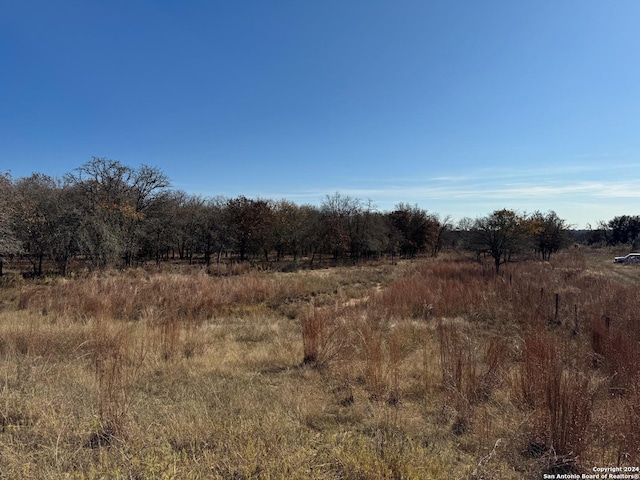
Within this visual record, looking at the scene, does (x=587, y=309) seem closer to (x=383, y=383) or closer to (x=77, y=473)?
(x=383, y=383)

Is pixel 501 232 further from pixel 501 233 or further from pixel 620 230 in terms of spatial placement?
pixel 620 230

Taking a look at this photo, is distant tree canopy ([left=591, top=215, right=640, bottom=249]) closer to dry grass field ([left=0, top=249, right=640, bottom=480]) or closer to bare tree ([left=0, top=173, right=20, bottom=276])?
dry grass field ([left=0, top=249, right=640, bottom=480])

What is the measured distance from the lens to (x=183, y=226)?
112 ft

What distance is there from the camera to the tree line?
821 inches

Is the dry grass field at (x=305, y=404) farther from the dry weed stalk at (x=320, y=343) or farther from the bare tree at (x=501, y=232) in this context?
the bare tree at (x=501, y=232)

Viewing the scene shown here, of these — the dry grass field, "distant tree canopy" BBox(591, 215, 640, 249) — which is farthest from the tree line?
"distant tree canopy" BBox(591, 215, 640, 249)

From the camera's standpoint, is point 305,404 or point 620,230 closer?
point 305,404

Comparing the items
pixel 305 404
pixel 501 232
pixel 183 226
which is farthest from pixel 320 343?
pixel 183 226

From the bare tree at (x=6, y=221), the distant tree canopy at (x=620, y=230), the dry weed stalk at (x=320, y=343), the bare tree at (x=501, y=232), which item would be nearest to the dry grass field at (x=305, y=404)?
the dry weed stalk at (x=320, y=343)

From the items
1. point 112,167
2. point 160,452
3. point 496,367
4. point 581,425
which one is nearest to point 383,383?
point 496,367

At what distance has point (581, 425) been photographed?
3105 mm

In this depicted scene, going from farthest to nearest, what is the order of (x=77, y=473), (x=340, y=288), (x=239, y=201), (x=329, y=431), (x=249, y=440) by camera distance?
1. (x=239, y=201)
2. (x=340, y=288)
3. (x=329, y=431)
4. (x=249, y=440)
5. (x=77, y=473)

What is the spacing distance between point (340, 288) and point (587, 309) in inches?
449

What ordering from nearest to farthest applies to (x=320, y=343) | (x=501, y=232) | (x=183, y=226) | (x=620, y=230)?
(x=320, y=343) → (x=501, y=232) → (x=183, y=226) → (x=620, y=230)
